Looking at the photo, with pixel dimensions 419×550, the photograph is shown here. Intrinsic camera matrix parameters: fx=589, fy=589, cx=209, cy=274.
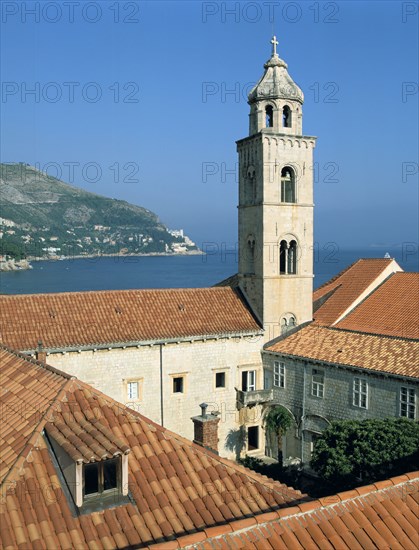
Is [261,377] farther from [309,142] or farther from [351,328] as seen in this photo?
[309,142]

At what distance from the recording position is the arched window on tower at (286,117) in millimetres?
32062

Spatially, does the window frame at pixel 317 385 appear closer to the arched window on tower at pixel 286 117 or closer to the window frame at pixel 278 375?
the window frame at pixel 278 375

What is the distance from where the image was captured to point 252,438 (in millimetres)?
31484

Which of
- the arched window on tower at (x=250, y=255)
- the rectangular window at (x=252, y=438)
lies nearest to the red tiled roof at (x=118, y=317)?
the arched window on tower at (x=250, y=255)

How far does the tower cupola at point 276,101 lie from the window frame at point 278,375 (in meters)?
12.4

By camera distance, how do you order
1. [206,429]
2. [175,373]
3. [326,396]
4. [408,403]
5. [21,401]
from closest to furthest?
[21,401] < [206,429] < [408,403] < [326,396] < [175,373]

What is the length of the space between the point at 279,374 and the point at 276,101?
14.5m

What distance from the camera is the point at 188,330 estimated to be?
95.1 ft

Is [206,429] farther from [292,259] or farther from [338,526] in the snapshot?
[292,259]

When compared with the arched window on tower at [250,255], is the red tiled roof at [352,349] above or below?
below

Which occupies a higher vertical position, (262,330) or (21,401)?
(21,401)

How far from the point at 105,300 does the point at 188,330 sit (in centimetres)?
432

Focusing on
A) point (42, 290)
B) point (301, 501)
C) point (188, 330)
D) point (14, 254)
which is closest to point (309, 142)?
point (188, 330)

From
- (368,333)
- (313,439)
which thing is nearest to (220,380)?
(313,439)
